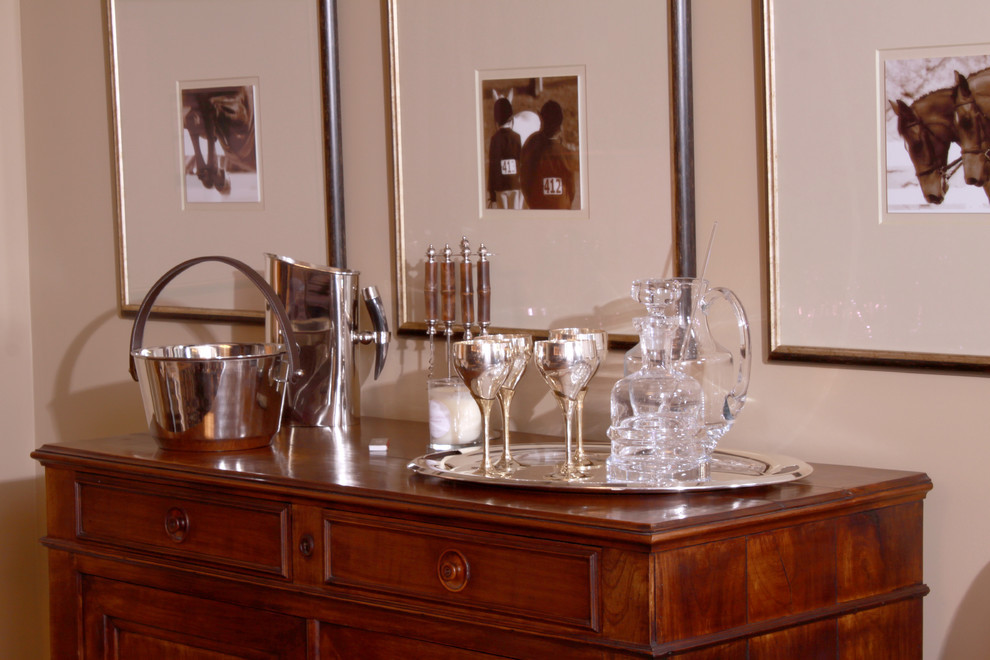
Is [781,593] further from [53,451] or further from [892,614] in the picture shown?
[53,451]

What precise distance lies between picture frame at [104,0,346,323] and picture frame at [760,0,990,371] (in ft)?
3.28

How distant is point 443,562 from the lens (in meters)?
1.68

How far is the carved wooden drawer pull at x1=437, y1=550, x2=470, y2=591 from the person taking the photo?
165cm

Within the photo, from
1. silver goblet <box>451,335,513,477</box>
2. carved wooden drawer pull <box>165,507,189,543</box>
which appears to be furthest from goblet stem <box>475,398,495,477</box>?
carved wooden drawer pull <box>165,507,189,543</box>

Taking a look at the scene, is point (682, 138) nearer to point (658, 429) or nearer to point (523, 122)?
point (523, 122)

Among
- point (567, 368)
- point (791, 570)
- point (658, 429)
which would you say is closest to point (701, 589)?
point (791, 570)

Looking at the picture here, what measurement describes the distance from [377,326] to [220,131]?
681mm

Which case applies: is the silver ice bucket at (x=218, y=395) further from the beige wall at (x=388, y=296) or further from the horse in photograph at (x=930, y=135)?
the horse in photograph at (x=930, y=135)

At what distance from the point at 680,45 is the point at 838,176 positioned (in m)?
0.37

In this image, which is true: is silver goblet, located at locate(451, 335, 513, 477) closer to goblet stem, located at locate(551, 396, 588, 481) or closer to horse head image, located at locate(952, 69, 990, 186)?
goblet stem, located at locate(551, 396, 588, 481)

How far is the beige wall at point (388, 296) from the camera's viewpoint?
1843 millimetres

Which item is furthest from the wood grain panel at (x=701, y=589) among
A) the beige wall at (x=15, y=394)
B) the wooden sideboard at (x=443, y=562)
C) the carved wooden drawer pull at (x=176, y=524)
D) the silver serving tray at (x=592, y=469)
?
the beige wall at (x=15, y=394)

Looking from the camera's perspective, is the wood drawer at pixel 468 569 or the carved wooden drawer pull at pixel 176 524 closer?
the wood drawer at pixel 468 569

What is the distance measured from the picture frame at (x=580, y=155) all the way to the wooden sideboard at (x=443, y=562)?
0.34 meters
